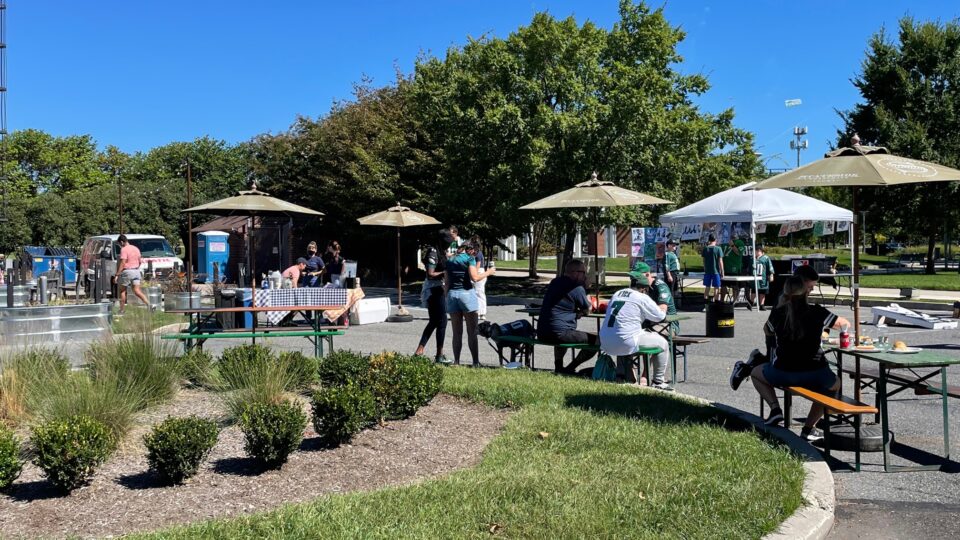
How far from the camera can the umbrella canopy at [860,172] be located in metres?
6.93

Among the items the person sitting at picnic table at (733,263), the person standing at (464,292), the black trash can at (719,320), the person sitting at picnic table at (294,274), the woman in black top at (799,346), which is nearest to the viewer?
the woman in black top at (799,346)

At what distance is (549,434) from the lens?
20.7 ft

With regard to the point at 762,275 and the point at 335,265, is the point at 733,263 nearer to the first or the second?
the point at 762,275

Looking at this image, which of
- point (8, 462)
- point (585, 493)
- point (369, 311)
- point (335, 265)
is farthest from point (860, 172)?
point (335, 265)

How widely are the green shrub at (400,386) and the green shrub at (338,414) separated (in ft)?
1.67

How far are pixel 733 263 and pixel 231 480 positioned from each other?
1712 cm

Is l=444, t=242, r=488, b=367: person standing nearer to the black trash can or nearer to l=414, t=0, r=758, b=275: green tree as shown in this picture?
→ the black trash can

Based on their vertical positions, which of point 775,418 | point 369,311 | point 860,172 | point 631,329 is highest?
point 860,172

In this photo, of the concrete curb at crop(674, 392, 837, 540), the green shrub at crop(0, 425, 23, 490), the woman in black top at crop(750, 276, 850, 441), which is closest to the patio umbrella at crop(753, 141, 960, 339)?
the woman in black top at crop(750, 276, 850, 441)

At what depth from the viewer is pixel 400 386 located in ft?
22.3

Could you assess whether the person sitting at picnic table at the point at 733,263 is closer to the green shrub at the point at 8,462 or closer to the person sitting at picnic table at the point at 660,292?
the person sitting at picnic table at the point at 660,292

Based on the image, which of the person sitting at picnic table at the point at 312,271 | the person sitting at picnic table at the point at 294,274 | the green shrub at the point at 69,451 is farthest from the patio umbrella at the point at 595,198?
the green shrub at the point at 69,451

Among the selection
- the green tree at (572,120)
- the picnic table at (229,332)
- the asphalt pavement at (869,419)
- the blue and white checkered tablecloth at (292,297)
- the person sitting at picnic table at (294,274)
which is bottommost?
the asphalt pavement at (869,419)

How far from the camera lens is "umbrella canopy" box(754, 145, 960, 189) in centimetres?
693
